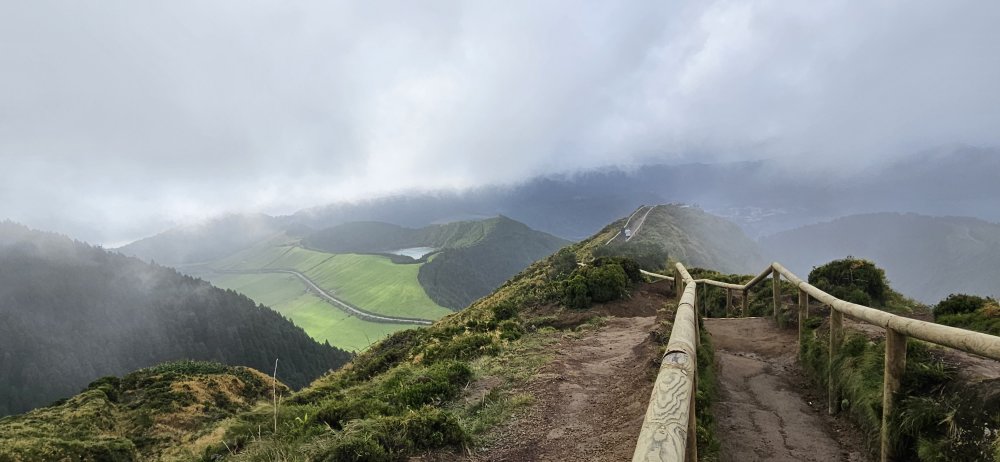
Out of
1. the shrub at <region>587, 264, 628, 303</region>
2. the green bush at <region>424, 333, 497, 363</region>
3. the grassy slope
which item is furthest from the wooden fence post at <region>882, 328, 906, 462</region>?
the grassy slope

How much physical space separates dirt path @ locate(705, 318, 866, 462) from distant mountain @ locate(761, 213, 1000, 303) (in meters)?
104

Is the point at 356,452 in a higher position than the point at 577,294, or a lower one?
lower

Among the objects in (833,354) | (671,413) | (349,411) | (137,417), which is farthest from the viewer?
(137,417)

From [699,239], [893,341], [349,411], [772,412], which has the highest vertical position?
[699,239]

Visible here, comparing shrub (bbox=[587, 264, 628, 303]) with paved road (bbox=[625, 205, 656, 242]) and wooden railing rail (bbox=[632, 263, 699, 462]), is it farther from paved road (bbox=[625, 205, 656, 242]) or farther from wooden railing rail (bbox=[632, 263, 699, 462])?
paved road (bbox=[625, 205, 656, 242])

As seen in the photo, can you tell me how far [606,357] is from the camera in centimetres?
897

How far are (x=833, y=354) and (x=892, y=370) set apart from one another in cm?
230

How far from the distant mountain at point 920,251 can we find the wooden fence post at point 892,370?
4269 inches

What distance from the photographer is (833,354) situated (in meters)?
6.14

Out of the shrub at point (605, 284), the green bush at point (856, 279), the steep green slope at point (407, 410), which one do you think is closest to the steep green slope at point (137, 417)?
the steep green slope at point (407, 410)

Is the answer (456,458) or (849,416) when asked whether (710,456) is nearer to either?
(849,416)

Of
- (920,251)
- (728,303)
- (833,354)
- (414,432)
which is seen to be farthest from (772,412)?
(920,251)

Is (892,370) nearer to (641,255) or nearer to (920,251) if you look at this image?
(641,255)

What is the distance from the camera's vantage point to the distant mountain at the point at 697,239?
59.3 metres
